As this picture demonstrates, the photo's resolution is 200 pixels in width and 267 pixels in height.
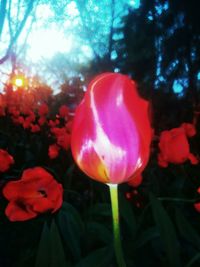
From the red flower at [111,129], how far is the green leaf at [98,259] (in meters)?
0.47

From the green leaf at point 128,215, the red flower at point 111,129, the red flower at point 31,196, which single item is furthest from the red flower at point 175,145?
the red flower at point 111,129

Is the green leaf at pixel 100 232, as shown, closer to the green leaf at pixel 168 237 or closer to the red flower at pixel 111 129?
the green leaf at pixel 168 237

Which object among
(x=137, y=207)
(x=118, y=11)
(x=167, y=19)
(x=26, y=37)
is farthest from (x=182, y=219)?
(x=26, y=37)

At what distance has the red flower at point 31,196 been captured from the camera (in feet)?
3.39

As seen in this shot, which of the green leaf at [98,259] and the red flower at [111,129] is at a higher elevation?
the red flower at [111,129]

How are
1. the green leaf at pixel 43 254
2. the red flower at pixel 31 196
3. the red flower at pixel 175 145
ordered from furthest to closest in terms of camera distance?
the red flower at pixel 175 145, the red flower at pixel 31 196, the green leaf at pixel 43 254

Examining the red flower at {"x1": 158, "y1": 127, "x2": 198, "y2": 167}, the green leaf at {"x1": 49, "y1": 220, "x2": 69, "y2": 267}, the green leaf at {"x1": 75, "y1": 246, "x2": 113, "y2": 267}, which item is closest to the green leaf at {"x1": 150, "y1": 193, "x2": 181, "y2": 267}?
the green leaf at {"x1": 75, "y1": 246, "x2": 113, "y2": 267}

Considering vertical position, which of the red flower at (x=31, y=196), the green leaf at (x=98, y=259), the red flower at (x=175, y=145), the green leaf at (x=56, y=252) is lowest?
the green leaf at (x=98, y=259)

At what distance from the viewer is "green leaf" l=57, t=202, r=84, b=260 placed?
1241 millimetres

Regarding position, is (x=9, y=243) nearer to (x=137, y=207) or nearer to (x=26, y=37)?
(x=137, y=207)

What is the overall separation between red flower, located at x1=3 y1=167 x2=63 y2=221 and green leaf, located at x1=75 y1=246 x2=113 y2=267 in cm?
15

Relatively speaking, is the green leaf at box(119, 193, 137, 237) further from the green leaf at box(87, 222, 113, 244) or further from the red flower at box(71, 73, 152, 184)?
the red flower at box(71, 73, 152, 184)

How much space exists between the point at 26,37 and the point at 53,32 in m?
0.84

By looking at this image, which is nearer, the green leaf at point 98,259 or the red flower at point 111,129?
the red flower at point 111,129
